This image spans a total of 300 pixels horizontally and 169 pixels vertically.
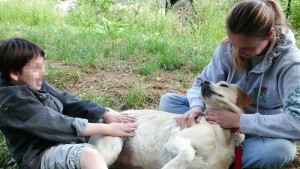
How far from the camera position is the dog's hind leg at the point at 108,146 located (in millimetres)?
3561

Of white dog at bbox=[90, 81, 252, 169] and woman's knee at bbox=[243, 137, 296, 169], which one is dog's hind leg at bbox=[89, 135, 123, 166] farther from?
woman's knee at bbox=[243, 137, 296, 169]

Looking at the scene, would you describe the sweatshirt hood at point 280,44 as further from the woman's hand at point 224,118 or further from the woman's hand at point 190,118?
the woman's hand at point 190,118

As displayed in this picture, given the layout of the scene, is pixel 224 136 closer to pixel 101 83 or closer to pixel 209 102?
pixel 209 102

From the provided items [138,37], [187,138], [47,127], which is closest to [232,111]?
[187,138]

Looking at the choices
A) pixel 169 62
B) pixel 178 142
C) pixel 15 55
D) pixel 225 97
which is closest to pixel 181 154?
pixel 178 142

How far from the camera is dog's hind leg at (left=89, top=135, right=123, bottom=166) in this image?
356 cm

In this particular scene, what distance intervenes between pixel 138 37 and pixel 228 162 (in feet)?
14.1

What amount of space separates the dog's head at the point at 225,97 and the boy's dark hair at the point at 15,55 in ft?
4.37

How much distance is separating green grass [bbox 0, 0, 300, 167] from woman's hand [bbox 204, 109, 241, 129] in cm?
164

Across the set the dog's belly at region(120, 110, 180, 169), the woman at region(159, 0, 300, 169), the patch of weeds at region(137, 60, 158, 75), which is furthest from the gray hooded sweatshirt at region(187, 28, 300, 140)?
the patch of weeds at region(137, 60, 158, 75)

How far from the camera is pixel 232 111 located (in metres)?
3.55

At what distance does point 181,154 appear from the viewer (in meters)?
3.23

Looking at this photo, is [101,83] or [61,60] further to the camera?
[61,60]

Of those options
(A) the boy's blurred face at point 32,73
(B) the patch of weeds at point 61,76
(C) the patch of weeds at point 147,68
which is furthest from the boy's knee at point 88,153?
(C) the patch of weeds at point 147,68
